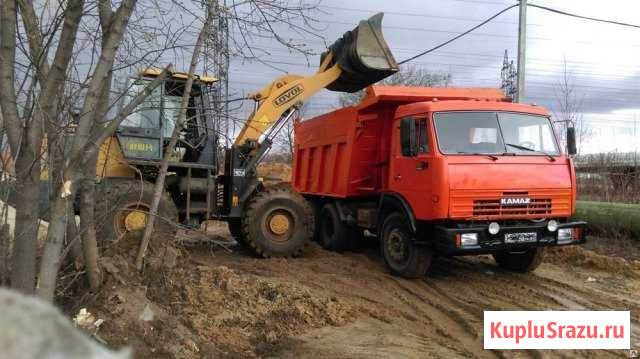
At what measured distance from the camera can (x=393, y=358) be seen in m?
4.55

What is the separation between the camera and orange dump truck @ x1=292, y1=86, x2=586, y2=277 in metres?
7.06

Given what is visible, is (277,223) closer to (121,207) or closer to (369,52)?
(369,52)

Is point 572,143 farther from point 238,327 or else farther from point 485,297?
point 238,327

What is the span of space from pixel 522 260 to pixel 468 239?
1937mm

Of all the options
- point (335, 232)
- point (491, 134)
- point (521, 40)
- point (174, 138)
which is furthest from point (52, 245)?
point (521, 40)

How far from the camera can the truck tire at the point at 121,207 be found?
5.39 meters

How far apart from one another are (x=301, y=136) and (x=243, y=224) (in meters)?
4.10

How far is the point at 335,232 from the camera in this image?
1039 cm

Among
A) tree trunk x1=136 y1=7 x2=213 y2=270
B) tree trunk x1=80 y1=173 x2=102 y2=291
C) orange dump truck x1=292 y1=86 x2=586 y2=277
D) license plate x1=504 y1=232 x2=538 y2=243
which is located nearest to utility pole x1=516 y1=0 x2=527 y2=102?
orange dump truck x1=292 y1=86 x2=586 y2=277

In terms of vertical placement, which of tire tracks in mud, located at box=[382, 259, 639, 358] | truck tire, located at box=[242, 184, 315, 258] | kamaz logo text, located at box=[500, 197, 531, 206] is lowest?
tire tracks in mud, located at box=[382, 259, 639, 358]

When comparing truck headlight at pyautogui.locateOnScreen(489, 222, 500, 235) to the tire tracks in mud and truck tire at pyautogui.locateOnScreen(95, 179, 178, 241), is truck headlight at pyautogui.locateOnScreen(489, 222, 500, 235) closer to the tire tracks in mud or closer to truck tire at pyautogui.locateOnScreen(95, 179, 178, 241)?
the tire tracks in mud

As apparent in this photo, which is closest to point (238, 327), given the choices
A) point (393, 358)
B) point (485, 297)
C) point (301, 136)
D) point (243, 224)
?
point (393, 358)

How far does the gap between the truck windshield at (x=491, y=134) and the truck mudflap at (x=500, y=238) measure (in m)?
1.05

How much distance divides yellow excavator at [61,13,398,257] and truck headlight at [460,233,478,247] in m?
3.11
